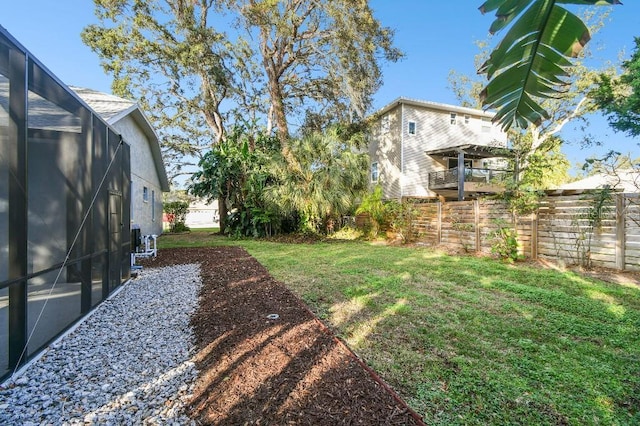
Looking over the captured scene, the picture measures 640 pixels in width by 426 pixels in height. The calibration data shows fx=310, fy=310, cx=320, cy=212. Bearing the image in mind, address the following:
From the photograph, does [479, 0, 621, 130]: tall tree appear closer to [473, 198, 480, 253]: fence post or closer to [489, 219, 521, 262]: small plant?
[489, 219, 521, 262]: small plant

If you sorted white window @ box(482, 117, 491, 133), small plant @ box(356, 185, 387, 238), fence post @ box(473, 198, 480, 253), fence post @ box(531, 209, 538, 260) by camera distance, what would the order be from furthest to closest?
white window @ box(482, 117, 491, 133) → small plant @ box(356, 185, 387, 238) → fence post @ box(473, 198, 480, 253) → fence post @ box(531, 209, 538, 260)

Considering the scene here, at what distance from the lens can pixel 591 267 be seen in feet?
22.0

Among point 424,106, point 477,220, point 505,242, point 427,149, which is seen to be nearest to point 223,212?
point 477,220

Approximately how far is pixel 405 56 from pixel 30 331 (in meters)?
16.0

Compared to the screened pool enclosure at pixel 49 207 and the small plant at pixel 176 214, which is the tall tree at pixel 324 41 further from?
the small plant at pixel 176 214

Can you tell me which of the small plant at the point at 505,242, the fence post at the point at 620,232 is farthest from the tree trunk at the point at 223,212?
the fence post at the point at 620,232

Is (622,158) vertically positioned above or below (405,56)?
below

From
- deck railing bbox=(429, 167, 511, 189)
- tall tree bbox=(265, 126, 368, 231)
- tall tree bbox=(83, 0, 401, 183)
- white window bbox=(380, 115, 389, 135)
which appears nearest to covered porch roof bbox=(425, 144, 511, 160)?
deck railing bbox=(429, 167, 511, 189)

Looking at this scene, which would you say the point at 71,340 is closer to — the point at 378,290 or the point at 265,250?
the point at 378,290

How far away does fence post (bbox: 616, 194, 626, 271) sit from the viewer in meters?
6.18

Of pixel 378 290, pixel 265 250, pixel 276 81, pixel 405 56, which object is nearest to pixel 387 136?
pixel 405 56

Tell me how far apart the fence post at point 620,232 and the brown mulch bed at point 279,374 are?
663cm

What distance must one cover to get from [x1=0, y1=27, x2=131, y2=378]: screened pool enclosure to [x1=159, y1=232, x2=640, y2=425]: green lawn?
292 centimetres

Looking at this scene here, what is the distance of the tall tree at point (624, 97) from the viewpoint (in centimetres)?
1323
